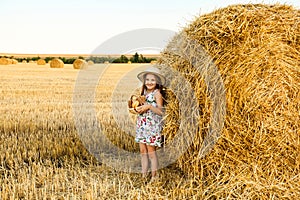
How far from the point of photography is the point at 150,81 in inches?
165

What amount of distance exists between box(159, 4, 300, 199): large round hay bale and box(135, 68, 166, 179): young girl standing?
1.41 ft

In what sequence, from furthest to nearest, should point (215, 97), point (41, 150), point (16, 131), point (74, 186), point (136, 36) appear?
point (16, 131) < point (41, 150) < point (136, 36) < point (74, 186) < point (215, 97)

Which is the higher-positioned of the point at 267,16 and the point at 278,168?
the point at 267,16

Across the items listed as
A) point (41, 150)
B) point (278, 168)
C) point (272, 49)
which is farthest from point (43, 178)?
point (272, 49)

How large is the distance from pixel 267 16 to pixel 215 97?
0.99 metres

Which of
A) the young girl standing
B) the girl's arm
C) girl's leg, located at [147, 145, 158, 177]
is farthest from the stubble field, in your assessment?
the girl's arm

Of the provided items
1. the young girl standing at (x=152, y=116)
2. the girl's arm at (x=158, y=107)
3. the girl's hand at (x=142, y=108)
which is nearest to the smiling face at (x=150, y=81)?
the young girl standing at (x=152, y=116)

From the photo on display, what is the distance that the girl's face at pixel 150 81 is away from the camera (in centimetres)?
418

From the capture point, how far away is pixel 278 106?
3557 mm

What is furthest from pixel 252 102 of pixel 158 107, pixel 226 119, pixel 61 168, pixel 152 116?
pixel 61 168

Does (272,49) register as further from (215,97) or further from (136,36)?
(136,36)

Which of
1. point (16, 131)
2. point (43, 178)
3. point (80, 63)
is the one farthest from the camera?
point (80, 63)

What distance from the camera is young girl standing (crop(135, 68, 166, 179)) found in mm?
4111

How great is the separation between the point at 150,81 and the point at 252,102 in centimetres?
123
